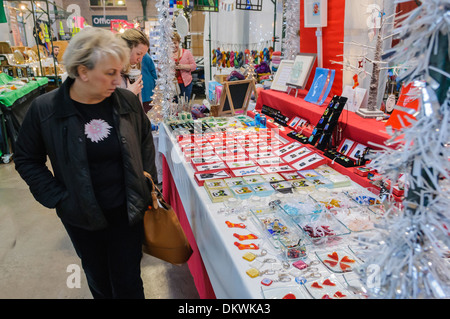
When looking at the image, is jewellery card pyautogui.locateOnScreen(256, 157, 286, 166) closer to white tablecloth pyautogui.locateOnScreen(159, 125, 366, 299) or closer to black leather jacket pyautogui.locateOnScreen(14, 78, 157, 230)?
white tablecloth pyautogui.locateOnScreen(159, 125, 366, 299)

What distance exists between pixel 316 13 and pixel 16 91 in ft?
15.1

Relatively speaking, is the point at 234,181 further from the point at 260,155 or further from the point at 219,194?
the point at 260,155

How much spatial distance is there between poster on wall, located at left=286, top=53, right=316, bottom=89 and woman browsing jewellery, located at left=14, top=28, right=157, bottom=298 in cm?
187

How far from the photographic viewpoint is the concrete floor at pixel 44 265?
2.29 m

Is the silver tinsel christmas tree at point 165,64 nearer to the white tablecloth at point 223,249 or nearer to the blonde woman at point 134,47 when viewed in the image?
the blonde woman at point 134,47

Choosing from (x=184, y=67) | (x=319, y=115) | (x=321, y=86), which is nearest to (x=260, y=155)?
(x=319, y=115)

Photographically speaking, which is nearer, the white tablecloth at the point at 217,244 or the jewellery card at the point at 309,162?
the white tablecloth at the point at 217,244

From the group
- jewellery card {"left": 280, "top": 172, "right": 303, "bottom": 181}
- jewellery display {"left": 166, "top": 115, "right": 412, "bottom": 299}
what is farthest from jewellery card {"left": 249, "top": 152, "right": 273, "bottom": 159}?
jewellery card {"left": 280, "top": 172, "right": 303, "bottom": 181}

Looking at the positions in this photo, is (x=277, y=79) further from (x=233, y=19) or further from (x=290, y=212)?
(x=233, y=19)

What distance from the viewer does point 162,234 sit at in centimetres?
164

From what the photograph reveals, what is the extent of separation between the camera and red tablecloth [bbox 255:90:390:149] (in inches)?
79.5

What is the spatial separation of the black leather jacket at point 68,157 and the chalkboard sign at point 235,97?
6.59 feet

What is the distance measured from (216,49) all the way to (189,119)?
566 cm

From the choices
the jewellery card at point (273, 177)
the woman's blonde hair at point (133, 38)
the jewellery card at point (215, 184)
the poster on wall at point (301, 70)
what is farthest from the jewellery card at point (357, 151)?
the woman's blonde hair at point (133, 38)
